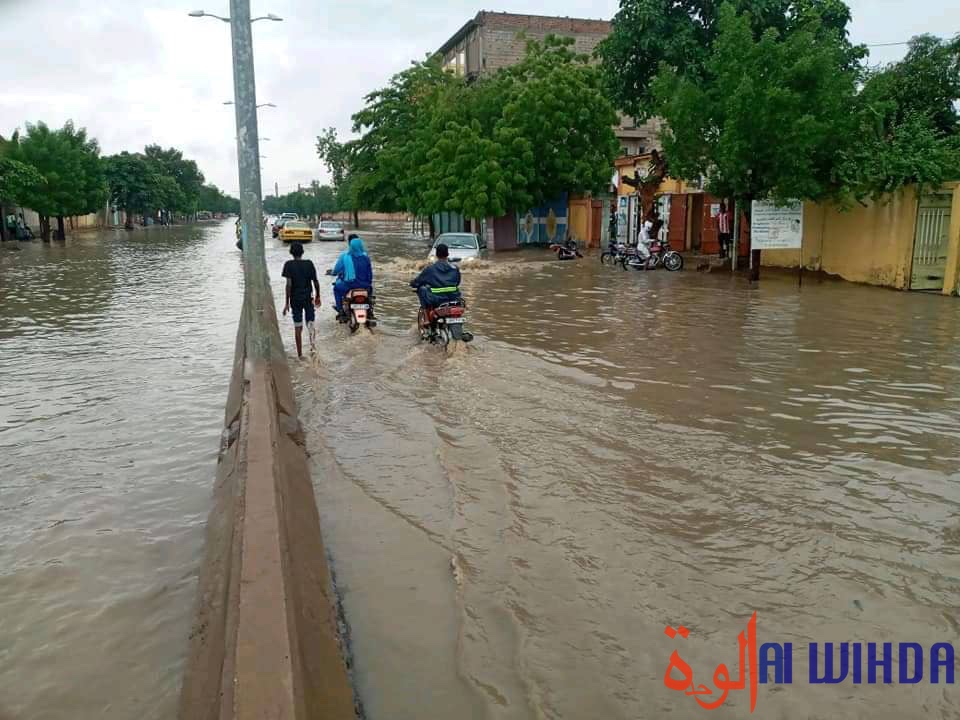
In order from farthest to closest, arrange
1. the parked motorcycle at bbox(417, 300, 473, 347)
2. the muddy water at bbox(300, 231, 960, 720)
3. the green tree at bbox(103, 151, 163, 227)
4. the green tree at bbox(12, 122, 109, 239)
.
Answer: the green tree at bbox(103, 151, 163, 227), the green tree at bbox(12, 122, 109, 239), the parked motorcycle at bbox(417, 300, 473, 347), the muddy water at bbox(300, 231, 960, 720)

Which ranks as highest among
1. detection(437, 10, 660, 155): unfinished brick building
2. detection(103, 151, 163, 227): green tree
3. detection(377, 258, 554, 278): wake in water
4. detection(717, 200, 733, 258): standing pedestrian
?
detection(437, 10, 660, 155): unfinished brick building

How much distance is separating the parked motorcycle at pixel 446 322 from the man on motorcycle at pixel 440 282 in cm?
10

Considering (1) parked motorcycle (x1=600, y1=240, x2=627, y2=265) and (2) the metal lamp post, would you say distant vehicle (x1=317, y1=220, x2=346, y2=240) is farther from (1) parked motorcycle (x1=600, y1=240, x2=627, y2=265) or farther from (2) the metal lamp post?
(2) the metal lamp post

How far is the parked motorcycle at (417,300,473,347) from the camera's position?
11.3m

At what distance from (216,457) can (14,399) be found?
364cm

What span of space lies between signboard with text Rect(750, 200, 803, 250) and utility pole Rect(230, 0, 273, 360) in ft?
46.7

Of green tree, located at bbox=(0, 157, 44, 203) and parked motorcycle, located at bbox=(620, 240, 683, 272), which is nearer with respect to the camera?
parked motorcycle, located at bbox=(620, 240, 683, 272)

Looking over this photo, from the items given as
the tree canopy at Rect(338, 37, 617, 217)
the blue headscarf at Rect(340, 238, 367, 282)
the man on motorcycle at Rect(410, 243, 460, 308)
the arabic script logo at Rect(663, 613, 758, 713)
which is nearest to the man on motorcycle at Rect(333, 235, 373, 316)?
the blue headscarf at Rect(340, 238, 367, 282)

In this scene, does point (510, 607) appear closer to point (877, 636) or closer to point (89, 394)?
point (877, 636)

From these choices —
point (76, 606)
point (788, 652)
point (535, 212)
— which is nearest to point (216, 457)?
point (76, 606)

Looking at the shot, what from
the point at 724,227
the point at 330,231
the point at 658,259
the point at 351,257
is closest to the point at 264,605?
the point at 351,257

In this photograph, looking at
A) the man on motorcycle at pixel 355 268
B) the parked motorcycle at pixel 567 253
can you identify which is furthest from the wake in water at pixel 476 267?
the man on motorcycle at pixel 355 268

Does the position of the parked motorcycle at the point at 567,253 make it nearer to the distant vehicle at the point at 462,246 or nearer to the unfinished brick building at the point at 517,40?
the distant vehicle at the point at 462,246

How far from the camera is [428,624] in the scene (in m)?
4.14
